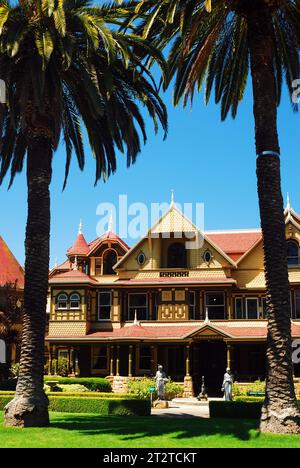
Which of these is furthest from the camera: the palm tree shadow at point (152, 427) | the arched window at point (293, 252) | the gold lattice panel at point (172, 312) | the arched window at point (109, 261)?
the arched window at point (109, 261)

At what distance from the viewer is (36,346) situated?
689 inches

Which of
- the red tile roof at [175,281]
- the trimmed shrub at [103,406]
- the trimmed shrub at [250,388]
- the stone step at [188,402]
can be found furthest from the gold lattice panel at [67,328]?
the trimmed shrub at [103,406]

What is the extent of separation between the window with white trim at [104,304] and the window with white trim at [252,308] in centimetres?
957

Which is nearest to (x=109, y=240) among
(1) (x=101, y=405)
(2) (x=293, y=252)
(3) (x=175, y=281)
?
(3) (x=175, y=281)

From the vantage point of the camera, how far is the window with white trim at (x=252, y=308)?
129 ft

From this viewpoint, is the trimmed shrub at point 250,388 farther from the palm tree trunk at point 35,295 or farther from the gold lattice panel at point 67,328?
the palm tree trunk at point 35,295

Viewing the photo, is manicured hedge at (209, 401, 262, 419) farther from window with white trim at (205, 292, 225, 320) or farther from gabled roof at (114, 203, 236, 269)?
gabled roof at (114, 203, 236, 269)

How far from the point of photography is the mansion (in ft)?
126

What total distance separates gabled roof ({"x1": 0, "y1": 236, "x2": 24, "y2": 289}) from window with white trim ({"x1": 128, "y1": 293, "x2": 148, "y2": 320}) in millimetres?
10529

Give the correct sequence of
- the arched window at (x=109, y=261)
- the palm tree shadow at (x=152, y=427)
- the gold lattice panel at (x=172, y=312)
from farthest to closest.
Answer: the arched window at (x=109, y=261) < the gold lattice panel at (x=172, y=312) < the palm tree shadow at (x=152, y=427)

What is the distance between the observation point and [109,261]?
1699 inches

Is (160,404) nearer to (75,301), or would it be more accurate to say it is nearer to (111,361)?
(111,361)

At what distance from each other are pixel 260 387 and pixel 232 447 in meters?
18.5

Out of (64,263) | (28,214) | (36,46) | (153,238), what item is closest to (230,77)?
(36,46)
